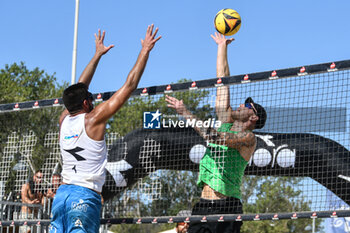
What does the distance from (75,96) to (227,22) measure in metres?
3.10

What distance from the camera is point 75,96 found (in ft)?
17.9

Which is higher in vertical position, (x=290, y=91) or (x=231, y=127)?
(x=290, y=91)

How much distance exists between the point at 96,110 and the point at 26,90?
30776 millimetres

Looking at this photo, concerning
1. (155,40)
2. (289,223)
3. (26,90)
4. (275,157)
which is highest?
(26,90)

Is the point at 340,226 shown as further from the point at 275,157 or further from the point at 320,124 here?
the point at 320,124

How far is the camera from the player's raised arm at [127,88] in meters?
5.23

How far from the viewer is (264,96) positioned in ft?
22.8

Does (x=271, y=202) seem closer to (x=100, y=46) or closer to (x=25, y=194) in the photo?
(x=25, y=194)

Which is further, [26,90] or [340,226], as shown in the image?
[26,90]

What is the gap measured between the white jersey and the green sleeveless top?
72.0 inches

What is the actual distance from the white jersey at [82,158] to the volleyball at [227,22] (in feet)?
10.3

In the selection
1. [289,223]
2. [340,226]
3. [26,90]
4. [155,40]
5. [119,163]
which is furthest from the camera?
[289,223]

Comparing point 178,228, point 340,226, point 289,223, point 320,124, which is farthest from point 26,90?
point 320,124

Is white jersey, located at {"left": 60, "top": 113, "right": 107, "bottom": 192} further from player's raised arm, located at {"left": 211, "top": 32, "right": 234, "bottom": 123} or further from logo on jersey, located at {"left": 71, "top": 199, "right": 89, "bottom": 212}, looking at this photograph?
player's raised arm, located at {"left": 211, "top": 32, "right": 234, "bottom": 123}
